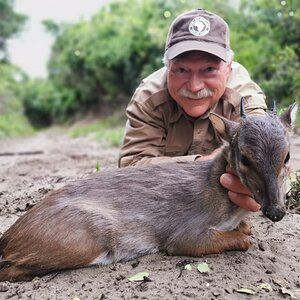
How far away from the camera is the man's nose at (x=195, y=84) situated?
17.6ft

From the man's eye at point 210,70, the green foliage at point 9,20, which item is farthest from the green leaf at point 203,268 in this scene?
the green foliage at point 9,20

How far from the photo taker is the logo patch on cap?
5.49 m

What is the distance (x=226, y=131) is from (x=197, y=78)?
4.09 feet

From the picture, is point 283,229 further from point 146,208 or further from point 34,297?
point 34,297

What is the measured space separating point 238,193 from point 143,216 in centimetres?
84

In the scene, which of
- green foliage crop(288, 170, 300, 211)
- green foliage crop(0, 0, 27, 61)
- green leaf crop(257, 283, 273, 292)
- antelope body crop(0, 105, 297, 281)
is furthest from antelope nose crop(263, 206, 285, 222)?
green foliage crop(0, 0, 27, 61)

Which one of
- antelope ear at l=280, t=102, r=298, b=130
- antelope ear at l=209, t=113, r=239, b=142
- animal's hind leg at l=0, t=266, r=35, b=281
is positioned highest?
antelope ear at l=280, t=102, r=298, b=130

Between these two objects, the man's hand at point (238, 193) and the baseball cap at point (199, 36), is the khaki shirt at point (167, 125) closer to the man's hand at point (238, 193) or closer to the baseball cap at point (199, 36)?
the baseball cap at point (199, 36)

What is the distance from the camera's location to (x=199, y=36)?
5430 mm

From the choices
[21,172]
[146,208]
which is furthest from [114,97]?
[146,208]

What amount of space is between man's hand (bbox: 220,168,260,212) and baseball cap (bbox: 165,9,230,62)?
1.58 meters

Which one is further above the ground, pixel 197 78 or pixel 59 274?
pixel 197 78

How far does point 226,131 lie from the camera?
4316 millimetres

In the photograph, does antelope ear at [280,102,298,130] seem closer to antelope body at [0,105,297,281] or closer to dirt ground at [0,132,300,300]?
antelope body at [0,105,297,281]
